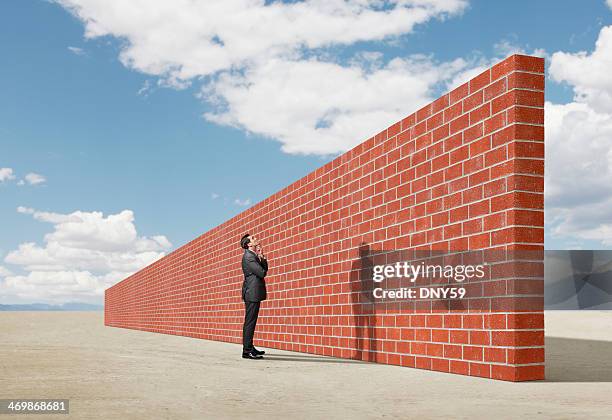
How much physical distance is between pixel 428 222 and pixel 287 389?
3295 millimetres

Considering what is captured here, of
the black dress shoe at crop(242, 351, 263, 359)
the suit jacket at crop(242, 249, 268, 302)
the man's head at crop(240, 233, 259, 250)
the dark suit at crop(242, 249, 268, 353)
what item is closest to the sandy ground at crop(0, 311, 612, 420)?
the black dress shoe at crop(242, 351, 263, 359)

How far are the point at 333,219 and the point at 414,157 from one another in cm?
298

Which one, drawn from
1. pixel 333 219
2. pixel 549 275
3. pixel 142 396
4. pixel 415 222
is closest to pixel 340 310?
pixel 333 219

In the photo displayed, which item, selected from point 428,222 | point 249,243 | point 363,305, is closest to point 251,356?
point 249,243

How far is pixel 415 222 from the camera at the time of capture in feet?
31.4

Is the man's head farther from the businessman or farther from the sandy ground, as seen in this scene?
the sandy ground

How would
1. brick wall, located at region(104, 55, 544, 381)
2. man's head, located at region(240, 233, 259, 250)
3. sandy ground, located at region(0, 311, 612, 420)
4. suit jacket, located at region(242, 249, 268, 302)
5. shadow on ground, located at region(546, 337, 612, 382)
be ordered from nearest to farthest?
sandy ground, located at region(0, 311, 612, 420) → brick wall, located at region(104, 55, 544, 381) → shadow on ground, located at region(546, 337, 612, 382) → suit jacket, located at region(242, 249, 268, 302) → man's head, located at region(240, 233, 259, 250)

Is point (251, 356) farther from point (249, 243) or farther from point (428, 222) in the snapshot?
point (428, 222)

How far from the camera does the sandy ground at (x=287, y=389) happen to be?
5.46 meters

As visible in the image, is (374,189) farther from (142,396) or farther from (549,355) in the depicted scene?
(142,396)

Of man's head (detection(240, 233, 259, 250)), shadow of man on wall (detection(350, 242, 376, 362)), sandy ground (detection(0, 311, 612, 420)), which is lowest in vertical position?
sandy ground (detection(0, 311, 612, 420))

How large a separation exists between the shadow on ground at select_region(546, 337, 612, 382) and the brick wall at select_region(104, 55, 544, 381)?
958 mm

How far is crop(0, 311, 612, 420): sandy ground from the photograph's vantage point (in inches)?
215

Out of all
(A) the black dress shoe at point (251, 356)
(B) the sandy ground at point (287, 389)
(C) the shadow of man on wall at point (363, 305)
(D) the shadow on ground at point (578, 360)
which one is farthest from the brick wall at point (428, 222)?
(A) the black dress shoe at point (251, 356)
